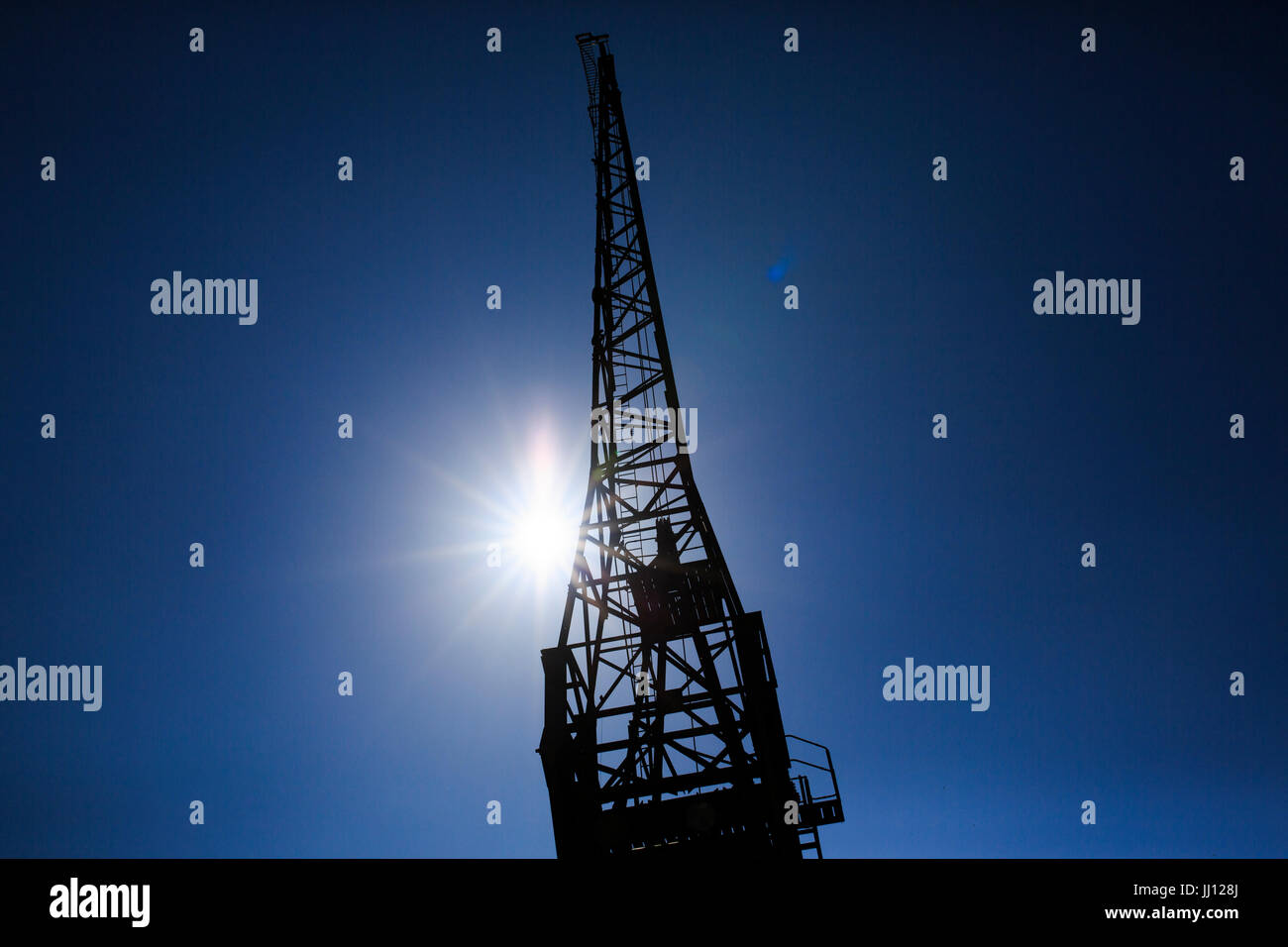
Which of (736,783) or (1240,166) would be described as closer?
(736,783)

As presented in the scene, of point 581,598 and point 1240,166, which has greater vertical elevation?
point 1240,166

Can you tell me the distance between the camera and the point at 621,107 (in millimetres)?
25641
